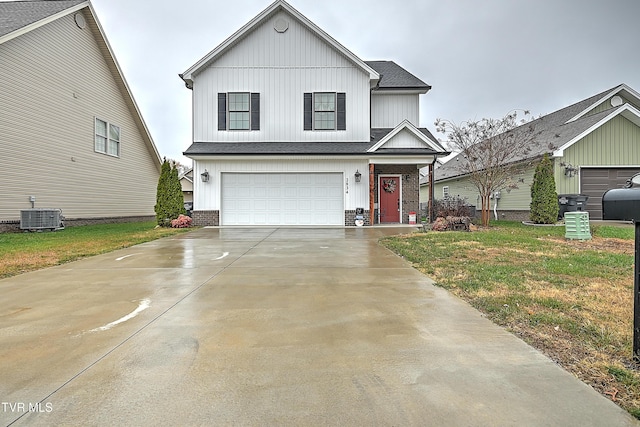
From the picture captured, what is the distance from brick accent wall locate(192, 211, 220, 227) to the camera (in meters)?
15.8

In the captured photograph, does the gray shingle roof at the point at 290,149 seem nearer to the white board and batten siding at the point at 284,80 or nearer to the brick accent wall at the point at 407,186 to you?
the white board and batten siding at the point at 284,80

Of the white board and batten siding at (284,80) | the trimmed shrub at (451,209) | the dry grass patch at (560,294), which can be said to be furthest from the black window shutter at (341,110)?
the dry grass patch at (560,294)

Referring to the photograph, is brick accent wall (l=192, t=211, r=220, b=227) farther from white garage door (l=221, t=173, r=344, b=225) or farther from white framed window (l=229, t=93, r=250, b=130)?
white framed window (l=229, t=93, r=250, b=130)

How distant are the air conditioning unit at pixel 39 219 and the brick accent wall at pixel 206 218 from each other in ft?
16.2

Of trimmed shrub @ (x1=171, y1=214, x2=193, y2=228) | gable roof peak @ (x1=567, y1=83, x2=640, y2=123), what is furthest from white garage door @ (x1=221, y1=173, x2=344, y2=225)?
gable roof peak @ (x1=567, y1=83, x2=640, y2=123)

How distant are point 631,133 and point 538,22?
7.04m

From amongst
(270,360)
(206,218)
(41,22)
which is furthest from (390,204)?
(41,22)

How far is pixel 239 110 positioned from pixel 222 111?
759 mm

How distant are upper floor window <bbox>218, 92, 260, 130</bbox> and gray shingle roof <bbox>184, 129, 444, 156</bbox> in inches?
33.5

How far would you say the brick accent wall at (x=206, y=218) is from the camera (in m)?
15.8

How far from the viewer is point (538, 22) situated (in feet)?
58.6

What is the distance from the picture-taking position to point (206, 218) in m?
15.8

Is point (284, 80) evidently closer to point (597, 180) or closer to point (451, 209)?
point (451, 209)

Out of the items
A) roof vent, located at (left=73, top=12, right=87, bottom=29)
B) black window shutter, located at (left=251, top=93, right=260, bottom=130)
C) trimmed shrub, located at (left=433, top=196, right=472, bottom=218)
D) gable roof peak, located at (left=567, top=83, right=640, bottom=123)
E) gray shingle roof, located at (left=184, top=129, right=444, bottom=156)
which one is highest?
roof vent, located at (left=73, top=12, right=87, bottom=29)
